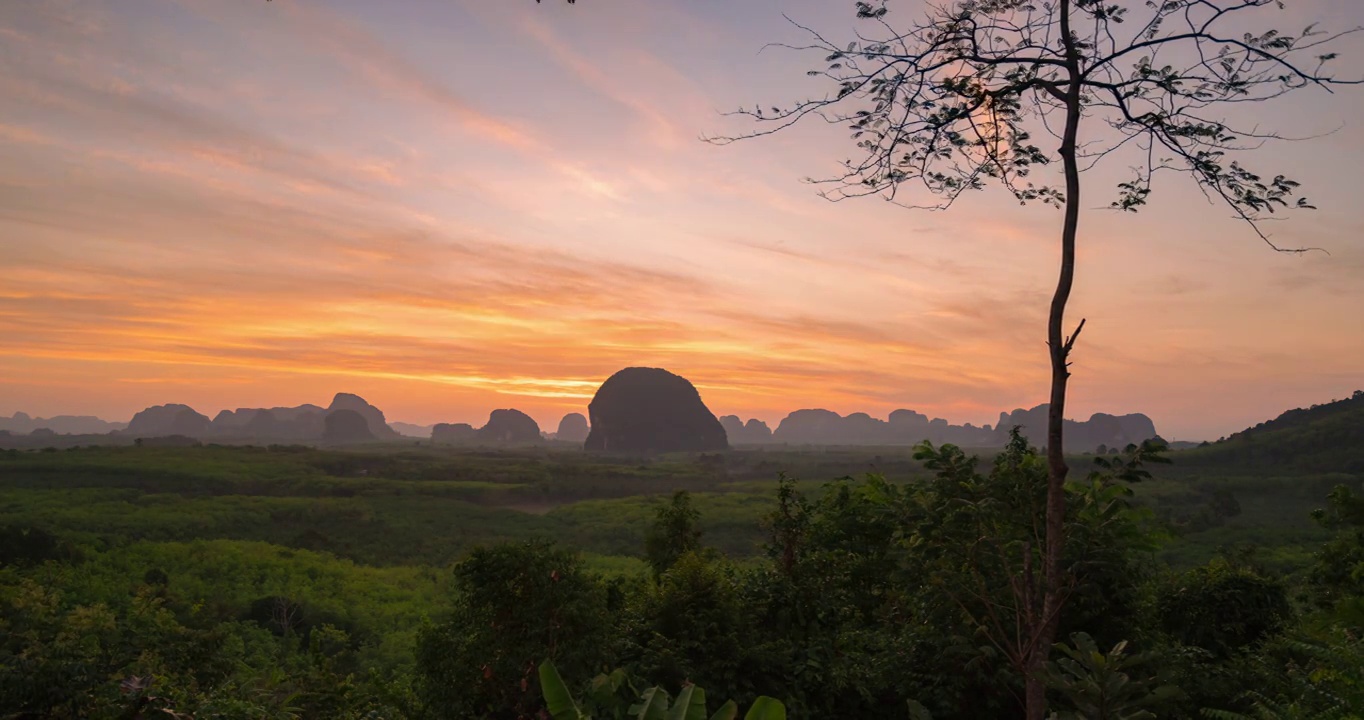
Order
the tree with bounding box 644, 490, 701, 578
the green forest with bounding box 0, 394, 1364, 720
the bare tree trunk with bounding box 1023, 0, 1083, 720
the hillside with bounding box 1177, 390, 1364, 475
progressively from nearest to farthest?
the bare tree trunk with bounding box 1023, 0, 1083, 720, the green forest with bounding box 0, 394, 1364, 720, the tree with bounding box 644, 490, 701, 578, the hillside with bounding box 1177, 390, 1364, 475

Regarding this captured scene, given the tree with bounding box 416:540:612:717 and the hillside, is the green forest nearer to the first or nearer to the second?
the tree with bounding box 416:540:612:717

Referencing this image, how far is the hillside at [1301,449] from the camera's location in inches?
2778

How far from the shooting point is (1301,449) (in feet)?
252

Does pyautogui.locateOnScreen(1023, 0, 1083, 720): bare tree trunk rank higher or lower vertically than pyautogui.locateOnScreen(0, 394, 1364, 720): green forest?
higher

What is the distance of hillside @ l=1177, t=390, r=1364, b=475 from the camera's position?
70.6 m

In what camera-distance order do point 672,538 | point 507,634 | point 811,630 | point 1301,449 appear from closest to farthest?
point 507,634
point 811,630
point 672,538
point 1301,449

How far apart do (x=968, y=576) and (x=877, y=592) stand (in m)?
3.11

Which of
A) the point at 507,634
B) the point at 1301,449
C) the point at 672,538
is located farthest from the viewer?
the point at 1301,449

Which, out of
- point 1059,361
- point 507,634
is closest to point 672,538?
point 507,634

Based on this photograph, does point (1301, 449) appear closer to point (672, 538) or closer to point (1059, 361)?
point (672, 538)

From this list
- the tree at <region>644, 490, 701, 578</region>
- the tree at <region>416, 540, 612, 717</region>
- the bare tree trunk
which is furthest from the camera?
the tree at <region>644, 490, 701, 578</region>

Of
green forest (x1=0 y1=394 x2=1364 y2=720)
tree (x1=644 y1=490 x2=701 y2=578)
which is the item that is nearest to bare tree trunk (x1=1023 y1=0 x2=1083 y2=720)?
green forest (x1=0 y1=394 x2=1364 y2=720)

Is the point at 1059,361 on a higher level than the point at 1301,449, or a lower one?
higher

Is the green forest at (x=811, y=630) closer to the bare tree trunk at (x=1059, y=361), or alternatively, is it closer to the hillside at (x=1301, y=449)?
the bare tree trunk at (x=1059, y=361)
